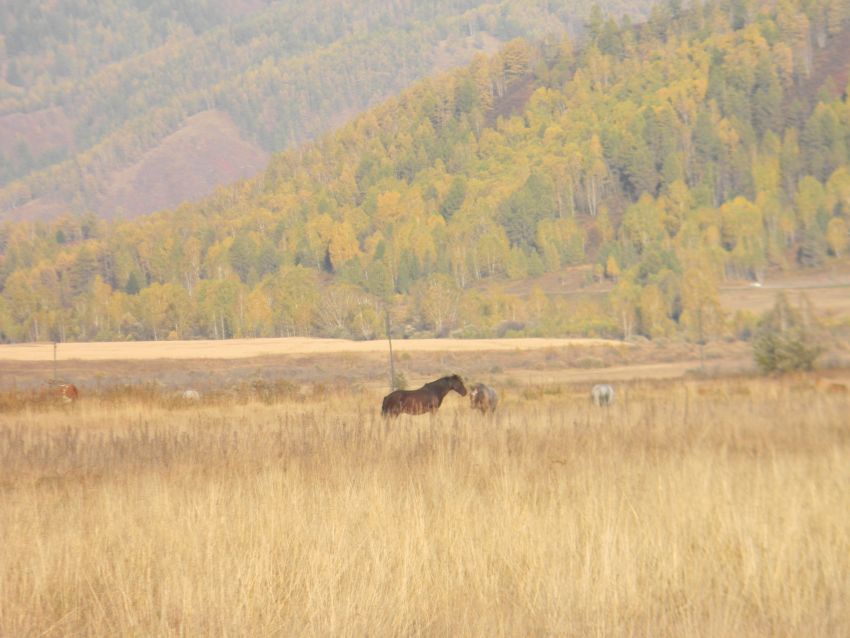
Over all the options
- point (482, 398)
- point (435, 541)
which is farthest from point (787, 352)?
point (435, 541)

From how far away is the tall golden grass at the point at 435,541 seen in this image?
6.09 metres

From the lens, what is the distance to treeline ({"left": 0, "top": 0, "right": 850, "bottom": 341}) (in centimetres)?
11881

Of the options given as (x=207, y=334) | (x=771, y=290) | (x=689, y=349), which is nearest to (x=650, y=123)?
(x=771, y=290)

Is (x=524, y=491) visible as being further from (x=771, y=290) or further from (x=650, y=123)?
(x=650, y=123)

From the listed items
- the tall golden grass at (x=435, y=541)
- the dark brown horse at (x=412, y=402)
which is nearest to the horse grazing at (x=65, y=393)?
the dark brown horse at (x=412, y=402)

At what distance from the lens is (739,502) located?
857 cm

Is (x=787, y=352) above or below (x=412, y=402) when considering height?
above

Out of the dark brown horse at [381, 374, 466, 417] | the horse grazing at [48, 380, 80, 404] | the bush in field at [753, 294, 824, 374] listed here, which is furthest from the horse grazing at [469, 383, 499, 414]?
the bush in field at [753, 294, 824, 374]

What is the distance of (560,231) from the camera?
476 ft

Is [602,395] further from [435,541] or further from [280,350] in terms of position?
[280,350]

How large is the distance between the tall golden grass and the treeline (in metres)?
82.7

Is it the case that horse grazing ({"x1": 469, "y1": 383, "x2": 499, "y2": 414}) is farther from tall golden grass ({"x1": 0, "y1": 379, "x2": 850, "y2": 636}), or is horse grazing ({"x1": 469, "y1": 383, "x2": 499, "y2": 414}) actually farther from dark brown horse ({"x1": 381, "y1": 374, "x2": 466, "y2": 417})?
tall golden grass ({"x1": 0, "y1": 379, "x2": 850, "y2": 636})

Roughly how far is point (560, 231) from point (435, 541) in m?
139

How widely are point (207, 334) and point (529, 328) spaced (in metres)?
45.3
